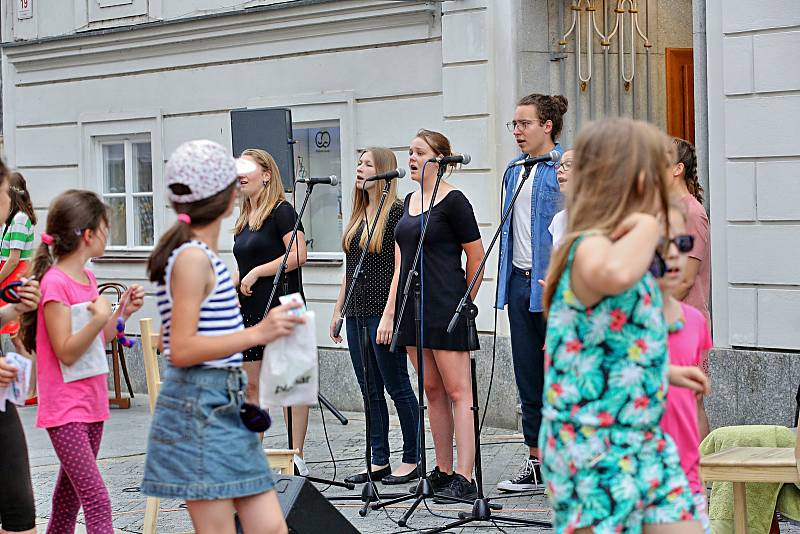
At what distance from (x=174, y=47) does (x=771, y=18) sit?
249 inches

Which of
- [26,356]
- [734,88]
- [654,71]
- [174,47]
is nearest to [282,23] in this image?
[174,47]

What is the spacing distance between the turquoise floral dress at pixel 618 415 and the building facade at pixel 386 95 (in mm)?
4778

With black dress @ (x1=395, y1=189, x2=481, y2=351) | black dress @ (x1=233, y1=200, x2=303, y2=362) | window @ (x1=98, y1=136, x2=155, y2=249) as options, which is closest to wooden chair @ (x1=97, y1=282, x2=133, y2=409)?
window @ (x1=98, y1=136, x2=155, y2=249)

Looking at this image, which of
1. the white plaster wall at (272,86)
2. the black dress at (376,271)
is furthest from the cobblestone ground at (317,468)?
the white plaster wall at (272,86)

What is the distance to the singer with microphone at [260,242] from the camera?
26.1 ft

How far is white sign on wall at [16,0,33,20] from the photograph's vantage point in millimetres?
14117

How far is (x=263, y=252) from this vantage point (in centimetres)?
798

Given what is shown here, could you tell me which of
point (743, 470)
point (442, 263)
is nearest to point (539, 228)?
point (442, 263)

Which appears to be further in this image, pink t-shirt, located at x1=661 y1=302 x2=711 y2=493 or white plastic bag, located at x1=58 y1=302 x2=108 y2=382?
white plastic bag, located at x1=58 y1=302 x2=108 y2=382

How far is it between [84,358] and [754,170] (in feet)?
15.4

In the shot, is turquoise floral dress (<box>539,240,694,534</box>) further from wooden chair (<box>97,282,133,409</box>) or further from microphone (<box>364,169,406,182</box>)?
wooden chair (<box>97,282,133,409</box>)

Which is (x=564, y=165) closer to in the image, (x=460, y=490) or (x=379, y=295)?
(x=379, y=295)

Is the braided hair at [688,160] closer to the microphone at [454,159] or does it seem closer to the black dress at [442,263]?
the microphone at [454,159]

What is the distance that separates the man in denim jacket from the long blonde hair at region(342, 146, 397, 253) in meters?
0.71
